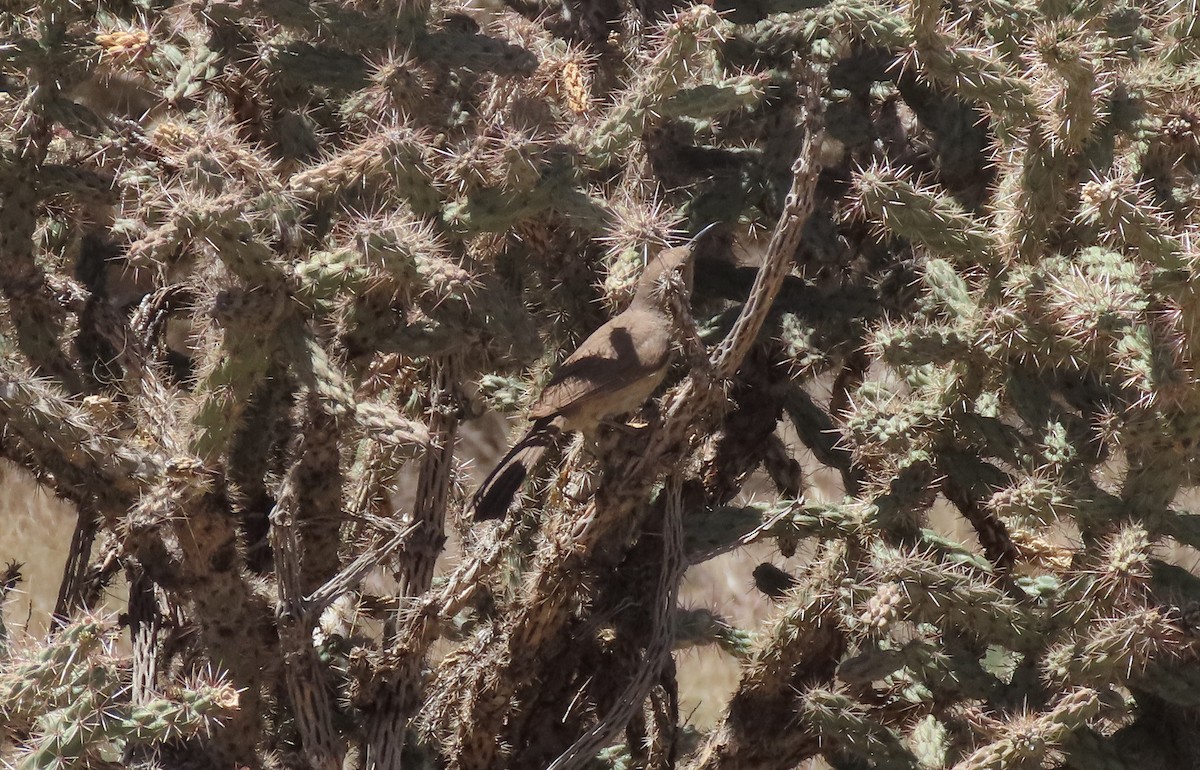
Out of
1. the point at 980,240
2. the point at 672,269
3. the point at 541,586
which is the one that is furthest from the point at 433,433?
the point at 980,240

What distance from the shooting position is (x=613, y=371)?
282cm

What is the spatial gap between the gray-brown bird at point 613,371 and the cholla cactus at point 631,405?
66 millimetres

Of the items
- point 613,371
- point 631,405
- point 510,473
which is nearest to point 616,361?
point 613,371

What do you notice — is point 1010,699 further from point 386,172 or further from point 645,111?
point 386,172

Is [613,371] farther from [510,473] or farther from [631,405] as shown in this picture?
[510,473]

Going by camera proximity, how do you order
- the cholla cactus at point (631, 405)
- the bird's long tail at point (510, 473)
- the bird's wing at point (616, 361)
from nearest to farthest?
the cholla cactus at point (631, 405) → the bird's wing at point (616, 361) → the bird's long tail at point (510, 473)

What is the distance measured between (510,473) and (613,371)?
39cm

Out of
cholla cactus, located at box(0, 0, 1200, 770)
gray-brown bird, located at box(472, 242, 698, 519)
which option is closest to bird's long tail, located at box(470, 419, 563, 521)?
gray-brown bird, located at box(472, 242, 698, 519)

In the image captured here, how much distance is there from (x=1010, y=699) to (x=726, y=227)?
1.36m

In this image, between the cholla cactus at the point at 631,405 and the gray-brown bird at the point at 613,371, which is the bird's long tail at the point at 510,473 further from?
the cholla cactus at the point at 631,405

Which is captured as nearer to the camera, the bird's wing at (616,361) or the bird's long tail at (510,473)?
the bird's wing at (616,361)

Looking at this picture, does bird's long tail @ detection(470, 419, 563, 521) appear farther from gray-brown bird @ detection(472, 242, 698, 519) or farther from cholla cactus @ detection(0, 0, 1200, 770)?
cholla cactus @ detection(0, 0, 1200, 770)

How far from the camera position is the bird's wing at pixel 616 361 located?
2828 millimetres

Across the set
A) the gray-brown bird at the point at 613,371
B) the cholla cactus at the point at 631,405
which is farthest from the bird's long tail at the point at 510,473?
the cholla cactus at the point at 631,405
